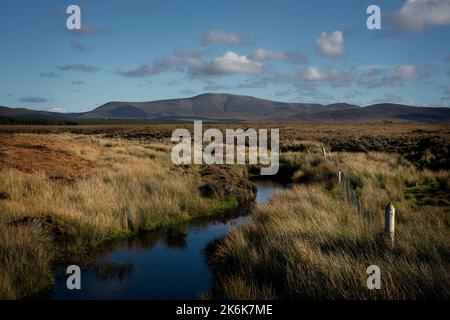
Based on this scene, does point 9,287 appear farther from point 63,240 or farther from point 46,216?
point 46,216

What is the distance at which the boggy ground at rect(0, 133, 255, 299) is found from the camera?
838 centimetres

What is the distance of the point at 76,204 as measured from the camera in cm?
1238

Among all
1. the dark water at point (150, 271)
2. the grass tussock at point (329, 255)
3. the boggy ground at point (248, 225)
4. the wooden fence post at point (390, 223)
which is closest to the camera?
the grass tussock at point (329, 255)

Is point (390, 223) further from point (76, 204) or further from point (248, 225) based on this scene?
point (76, 204)

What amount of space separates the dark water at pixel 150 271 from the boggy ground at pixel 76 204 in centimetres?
61

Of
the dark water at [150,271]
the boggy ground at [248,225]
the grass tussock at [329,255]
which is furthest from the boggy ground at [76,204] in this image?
the grass tussock at [329,255]

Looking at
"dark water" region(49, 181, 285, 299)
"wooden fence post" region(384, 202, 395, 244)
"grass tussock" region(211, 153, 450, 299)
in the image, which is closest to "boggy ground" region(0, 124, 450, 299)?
"grass tussock" region(211, 153, 450, 299)

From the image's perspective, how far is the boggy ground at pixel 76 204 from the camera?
8383 mm

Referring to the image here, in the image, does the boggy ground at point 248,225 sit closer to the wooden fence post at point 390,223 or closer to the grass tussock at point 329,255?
the grass tussock at point 329,255

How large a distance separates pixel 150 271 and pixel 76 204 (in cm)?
410

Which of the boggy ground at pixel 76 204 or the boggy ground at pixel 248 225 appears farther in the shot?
the boggy ground at pixel 76 204

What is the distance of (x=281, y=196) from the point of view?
14.9 metres

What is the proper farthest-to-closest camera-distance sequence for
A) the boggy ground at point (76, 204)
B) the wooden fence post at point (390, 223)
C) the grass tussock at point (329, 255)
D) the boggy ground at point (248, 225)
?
the boggy ground at point (76, 204), the wooden fence post at point (390, 223), the boggy ground at point (248, 225), the grass tussock at point (329, 255)

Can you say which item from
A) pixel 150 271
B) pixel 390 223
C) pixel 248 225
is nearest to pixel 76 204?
pixel 150 271
